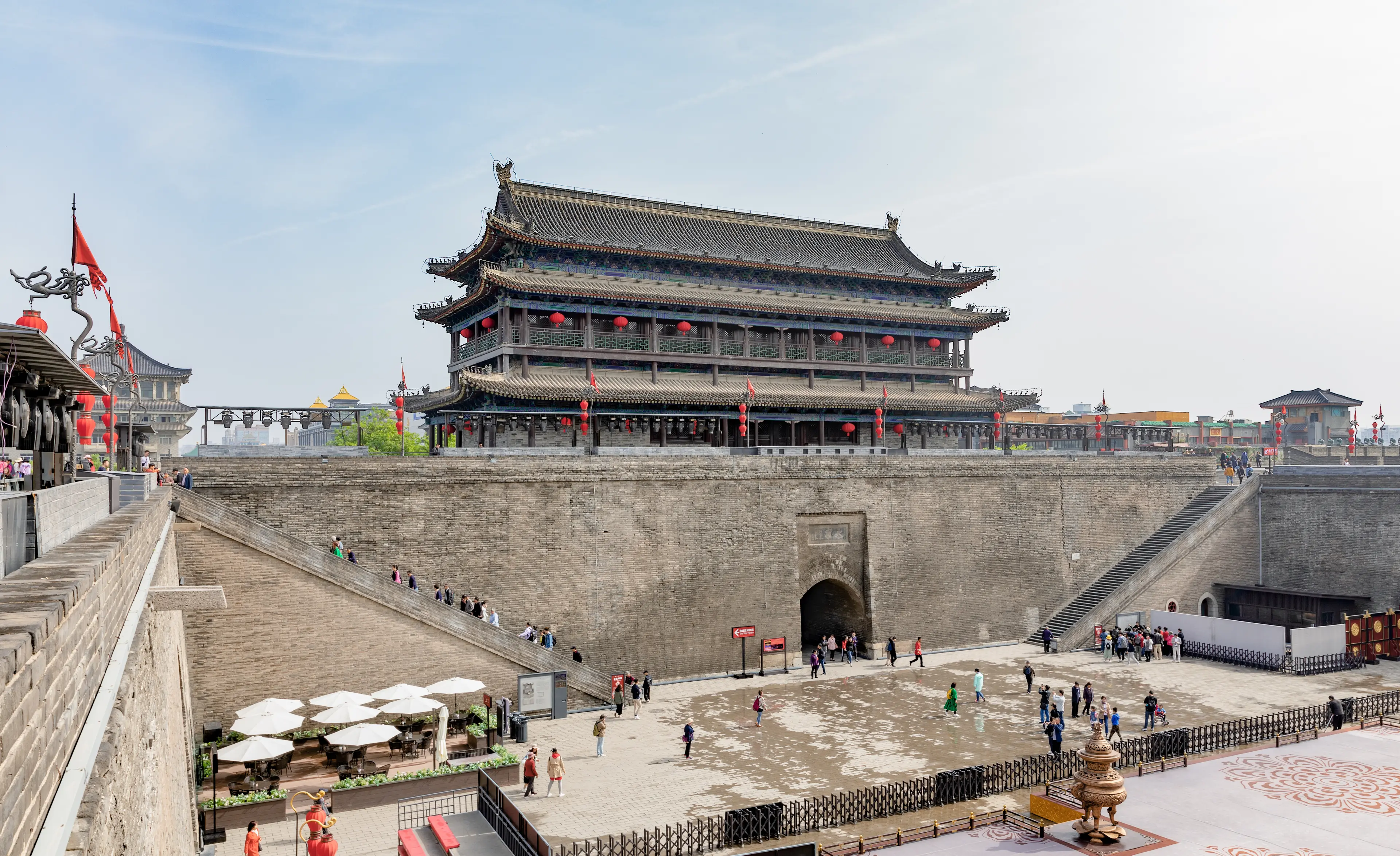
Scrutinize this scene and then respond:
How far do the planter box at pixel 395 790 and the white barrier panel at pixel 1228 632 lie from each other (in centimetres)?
2504

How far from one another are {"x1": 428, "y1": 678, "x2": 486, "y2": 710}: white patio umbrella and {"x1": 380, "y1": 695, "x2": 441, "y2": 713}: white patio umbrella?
0.90 metres

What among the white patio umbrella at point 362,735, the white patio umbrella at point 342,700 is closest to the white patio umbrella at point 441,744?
the white patio umbrella at point 362,735

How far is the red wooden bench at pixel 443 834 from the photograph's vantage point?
15.5 meters

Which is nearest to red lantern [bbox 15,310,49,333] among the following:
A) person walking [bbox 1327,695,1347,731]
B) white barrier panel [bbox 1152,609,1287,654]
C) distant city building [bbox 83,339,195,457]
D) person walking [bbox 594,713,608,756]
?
person walking [bbox 594,713,608,756]

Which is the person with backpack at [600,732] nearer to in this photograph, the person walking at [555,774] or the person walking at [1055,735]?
the person walking at [555,774]

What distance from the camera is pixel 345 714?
18.5 metres

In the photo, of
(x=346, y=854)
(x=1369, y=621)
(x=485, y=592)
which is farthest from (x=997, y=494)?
(x=346, y=854)

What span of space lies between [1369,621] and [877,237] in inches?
1009

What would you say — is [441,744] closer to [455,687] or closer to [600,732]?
[455,687]

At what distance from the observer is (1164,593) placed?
118ft

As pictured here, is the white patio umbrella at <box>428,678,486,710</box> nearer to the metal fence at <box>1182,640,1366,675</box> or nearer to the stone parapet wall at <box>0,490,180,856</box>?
the stone parapet wall at <box>0,490,180,856</box>

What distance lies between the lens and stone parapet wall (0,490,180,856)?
301 cm

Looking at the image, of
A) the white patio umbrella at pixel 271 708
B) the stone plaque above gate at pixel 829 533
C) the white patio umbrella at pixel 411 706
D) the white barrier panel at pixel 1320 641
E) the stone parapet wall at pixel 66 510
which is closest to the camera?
the stone parapet wall at pixel 66 510

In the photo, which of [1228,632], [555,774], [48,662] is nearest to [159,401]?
[555,774]
